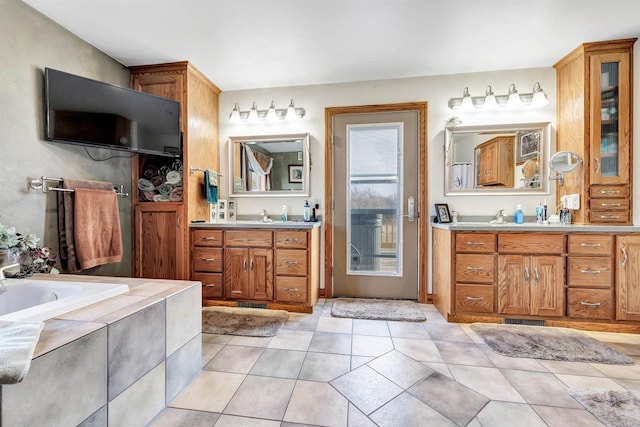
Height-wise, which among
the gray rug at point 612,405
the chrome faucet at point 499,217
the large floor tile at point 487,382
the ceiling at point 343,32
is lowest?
the large floor tile at point 487,382

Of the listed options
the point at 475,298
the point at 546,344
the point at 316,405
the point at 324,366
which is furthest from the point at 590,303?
the point at 316,405

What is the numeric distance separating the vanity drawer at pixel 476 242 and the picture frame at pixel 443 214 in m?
0.42

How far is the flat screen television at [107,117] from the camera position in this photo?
1.96m

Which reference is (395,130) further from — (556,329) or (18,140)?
(18,140)

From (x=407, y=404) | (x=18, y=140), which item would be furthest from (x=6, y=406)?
(x=18, y=140)

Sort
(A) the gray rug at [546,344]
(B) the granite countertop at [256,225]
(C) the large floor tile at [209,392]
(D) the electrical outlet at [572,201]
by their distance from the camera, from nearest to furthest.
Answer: (C) the large floor tile at [209,392] < (A) the gray rug at [546,344] < (D) the electrical outlet at [572,201] < (B) the granite countertop at [256,225]

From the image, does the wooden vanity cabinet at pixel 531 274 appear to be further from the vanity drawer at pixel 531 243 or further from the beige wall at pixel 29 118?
the beige wall at pixel 29 118

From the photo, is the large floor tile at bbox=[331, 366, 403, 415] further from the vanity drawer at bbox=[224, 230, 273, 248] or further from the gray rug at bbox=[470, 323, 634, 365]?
the vanity drawer at bbox=[224, 230, 273, 248]

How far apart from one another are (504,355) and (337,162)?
2.18 meters

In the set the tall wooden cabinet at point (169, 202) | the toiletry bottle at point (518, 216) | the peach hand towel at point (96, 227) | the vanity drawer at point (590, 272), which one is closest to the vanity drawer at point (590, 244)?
the vanity drawer at point (590, 272)

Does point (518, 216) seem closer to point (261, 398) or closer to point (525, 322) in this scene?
point (525, 322)

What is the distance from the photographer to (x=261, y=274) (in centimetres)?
257

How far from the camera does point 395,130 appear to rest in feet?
9.59

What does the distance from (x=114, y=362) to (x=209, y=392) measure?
57 centimetres
